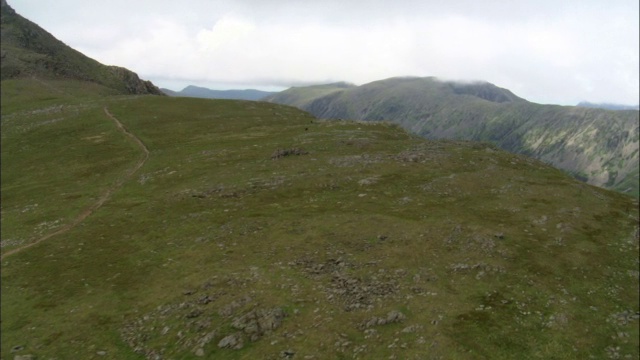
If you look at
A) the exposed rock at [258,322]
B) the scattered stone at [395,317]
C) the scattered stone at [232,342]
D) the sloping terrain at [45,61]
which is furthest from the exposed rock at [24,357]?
the sloping terrain at [45,61]

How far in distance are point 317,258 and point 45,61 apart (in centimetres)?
16124

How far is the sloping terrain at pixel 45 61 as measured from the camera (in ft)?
460

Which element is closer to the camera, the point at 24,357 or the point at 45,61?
the point at 24,357

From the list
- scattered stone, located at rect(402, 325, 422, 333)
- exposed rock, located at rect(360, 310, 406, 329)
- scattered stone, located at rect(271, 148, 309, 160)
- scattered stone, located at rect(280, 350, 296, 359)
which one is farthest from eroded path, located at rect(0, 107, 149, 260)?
scattered stone, located at rect(402, 325, 422, 333)

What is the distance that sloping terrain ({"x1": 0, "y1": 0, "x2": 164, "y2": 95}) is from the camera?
140m

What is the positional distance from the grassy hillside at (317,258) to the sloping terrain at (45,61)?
314 ft

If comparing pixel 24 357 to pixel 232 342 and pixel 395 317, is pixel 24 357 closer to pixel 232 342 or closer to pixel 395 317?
pixel 232 342

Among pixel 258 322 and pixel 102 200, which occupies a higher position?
pixel 102 200

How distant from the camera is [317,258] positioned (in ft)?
105

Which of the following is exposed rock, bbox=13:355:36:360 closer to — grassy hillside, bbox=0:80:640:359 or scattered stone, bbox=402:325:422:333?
grassy hillside, bbox=0:80:640:359

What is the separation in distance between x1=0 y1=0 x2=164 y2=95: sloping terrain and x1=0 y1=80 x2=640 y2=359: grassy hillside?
95570mm

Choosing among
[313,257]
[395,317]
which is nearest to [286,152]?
[313,257]

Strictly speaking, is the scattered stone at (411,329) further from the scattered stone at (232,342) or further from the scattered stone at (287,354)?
the scattered stone at (232,342)

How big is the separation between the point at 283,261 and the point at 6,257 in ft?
81.9
